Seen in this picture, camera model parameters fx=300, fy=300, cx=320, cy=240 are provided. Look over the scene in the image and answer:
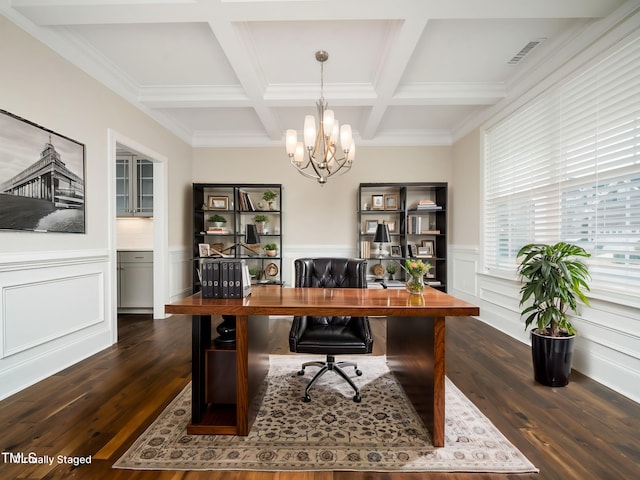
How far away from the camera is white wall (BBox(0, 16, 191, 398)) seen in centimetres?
216

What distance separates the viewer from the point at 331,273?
101 inches

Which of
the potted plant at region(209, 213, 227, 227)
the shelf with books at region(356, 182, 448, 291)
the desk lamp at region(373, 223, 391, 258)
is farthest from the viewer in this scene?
the potted plant at region(209, 213, 227, 227)

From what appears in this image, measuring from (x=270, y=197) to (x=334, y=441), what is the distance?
11.9ft

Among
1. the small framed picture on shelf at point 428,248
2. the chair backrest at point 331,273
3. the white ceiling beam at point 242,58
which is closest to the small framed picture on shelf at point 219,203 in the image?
the white ceiling beam at point 242,58

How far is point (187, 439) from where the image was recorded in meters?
1.69

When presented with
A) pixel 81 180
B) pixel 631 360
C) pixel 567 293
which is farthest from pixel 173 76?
pixel 631 360

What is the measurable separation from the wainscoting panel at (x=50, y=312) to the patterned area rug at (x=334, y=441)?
124cm

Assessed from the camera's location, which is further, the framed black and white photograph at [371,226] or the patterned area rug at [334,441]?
the framed black and white photograph at [371,226]

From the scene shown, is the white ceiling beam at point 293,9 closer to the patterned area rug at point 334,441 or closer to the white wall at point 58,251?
the white wall at point 58,251

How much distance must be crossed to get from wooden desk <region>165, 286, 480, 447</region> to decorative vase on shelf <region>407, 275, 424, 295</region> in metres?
0.05

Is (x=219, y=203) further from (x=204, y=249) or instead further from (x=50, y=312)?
(x=50, y=312)

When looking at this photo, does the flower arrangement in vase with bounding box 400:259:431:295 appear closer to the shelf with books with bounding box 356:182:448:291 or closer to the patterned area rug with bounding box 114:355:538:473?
the patterned area rug with bounding box 114:355:538:473

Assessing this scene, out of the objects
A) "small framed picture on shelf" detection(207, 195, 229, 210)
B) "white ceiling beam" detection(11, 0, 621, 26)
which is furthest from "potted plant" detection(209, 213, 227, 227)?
"white ceiling beam" detection(11, 0, 621, 26)

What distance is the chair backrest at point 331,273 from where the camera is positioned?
2488 mm
